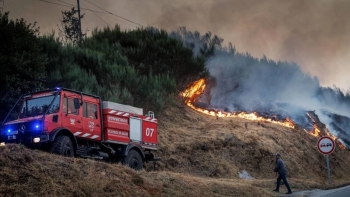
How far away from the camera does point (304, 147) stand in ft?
114

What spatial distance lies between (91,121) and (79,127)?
2.51 feet

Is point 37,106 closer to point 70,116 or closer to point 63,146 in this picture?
point 70,116

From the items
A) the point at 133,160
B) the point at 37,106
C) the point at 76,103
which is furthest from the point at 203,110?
the point at 37,106

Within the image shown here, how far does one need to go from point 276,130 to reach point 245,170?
27.5 ft

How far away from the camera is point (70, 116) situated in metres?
17.0

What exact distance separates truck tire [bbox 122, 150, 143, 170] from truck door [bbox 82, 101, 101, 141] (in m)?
A: 1.59

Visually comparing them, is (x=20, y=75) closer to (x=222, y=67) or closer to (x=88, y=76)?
(x=88, y=76)

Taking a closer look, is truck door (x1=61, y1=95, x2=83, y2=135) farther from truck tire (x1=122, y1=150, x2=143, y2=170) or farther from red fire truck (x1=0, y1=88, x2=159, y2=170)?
truck tire (x1=122, y1=150, x2=143, y2=170)

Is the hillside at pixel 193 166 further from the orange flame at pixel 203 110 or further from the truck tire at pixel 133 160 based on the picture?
the orange flame at pixel 203 110

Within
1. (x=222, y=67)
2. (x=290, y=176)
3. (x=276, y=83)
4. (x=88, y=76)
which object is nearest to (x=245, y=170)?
(x=290, y=176)

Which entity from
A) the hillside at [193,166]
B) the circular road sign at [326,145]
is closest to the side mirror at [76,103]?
the hillside at [193,166]

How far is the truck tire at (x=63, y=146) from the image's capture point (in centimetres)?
1582

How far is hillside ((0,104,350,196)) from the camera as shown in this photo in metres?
11.5

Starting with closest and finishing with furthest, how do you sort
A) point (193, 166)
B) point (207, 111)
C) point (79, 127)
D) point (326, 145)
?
1. point (79, 127)
2. point (326, 145)
3. point (193, 166)
4. point (207, 111)
